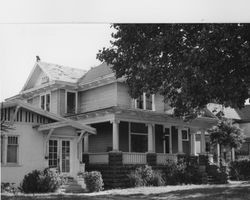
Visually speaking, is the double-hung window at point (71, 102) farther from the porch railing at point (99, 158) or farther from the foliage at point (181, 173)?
the foliage at point (181, 173)

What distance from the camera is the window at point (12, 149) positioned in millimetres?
14000

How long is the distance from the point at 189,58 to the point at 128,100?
7.91m

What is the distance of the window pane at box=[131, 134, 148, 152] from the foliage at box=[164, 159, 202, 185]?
5.21 feet

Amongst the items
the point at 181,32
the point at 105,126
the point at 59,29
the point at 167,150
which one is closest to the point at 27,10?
the point at 59,29

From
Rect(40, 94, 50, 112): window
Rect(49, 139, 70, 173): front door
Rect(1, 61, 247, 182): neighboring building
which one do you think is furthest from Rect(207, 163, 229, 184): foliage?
Rect(40, 94, 50, 112): window

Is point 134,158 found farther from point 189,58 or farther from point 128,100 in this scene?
point 189,58

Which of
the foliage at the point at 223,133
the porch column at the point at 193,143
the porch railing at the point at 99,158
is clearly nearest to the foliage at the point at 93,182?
the porch railing at the point at 99,158

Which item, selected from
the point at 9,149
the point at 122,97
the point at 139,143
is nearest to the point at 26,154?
the point at 9,149

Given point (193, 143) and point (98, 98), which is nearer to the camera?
point (98, 98)

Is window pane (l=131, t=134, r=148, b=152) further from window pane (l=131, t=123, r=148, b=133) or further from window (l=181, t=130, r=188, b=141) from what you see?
window (l=181, t=130, r=188, b=141)

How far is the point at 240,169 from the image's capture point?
14.8 meters

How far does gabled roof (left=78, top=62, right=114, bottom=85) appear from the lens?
18438mm

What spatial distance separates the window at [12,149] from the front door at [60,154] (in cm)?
143

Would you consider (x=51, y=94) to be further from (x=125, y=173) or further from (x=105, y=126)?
(x=125, y=173)
